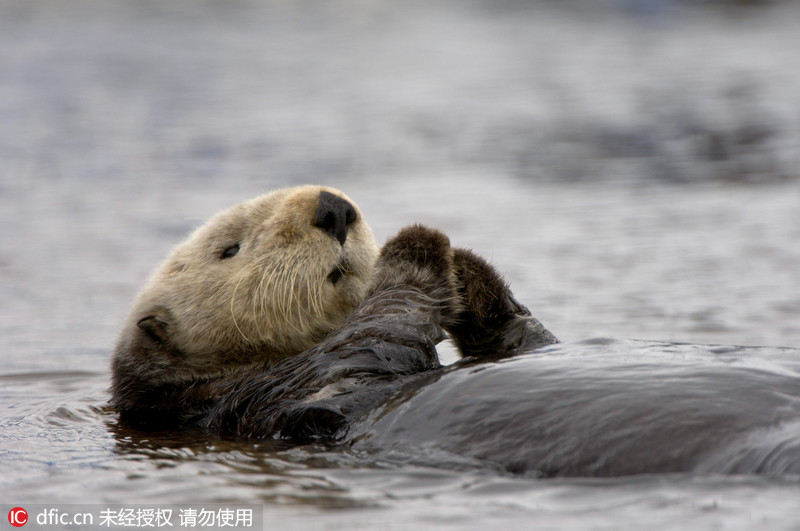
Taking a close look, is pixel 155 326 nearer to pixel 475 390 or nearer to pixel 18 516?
pixel 18 516

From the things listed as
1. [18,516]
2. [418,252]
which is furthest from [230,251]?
[18,516]

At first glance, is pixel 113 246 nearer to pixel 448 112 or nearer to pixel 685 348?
pixel 685 348

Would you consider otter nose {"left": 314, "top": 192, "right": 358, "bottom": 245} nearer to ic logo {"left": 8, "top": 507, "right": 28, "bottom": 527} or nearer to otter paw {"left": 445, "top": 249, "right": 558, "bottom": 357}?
otter paw {"left": 445, "top": 249, "right": 558, "bottom": 357}

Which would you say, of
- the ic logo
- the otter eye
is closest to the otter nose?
the otter eye

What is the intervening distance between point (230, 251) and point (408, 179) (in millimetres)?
6808

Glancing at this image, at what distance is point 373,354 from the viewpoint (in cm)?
382

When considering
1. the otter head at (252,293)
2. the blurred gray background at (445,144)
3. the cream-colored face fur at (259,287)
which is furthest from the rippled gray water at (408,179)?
the cream-colored face fur at (259,287)

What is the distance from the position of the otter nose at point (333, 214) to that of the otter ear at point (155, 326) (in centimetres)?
86

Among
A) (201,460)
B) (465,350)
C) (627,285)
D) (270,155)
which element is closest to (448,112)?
(270,155)

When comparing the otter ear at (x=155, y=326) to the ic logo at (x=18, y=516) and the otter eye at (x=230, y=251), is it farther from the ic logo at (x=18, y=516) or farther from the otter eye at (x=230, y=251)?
the ic logo at (x=18, y=516)

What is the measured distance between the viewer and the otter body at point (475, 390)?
9.94ft

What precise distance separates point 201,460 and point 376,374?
76 centimetres

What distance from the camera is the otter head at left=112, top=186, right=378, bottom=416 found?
405 centimetres

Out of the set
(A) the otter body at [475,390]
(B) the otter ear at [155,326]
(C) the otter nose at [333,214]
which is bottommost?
(A) the otter body at [475,390]
